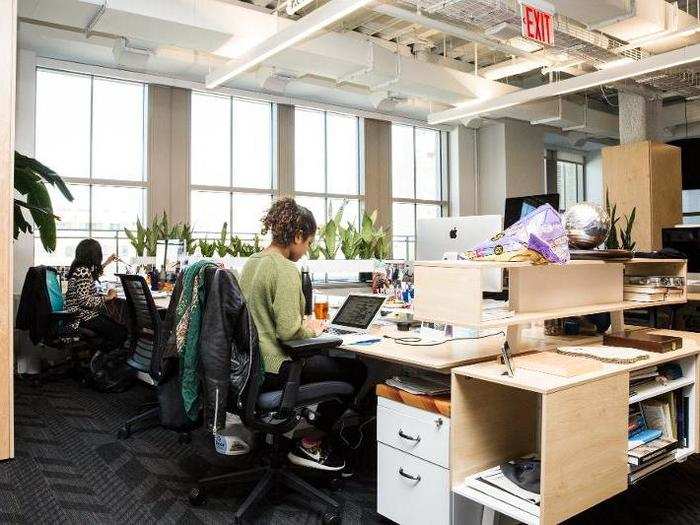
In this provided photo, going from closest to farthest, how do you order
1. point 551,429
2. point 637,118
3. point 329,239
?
point 551,429 → point 329,239 → point 637,118

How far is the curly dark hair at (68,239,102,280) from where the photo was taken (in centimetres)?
428

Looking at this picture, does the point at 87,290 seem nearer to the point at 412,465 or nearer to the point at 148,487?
the point at 148,487

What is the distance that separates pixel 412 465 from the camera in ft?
6.32

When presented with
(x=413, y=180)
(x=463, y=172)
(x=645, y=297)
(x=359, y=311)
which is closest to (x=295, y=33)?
(x=359, y=311)

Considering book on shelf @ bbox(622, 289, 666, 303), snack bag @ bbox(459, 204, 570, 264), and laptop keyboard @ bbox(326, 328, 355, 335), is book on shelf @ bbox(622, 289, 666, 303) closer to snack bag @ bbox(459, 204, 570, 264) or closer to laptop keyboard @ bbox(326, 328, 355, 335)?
snack bag @ bbox(459, 204, 570, 264)

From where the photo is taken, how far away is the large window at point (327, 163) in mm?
7527

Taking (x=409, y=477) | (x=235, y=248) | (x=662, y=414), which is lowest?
(x=409, y=477)

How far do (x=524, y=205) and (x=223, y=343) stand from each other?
2215 millimetres

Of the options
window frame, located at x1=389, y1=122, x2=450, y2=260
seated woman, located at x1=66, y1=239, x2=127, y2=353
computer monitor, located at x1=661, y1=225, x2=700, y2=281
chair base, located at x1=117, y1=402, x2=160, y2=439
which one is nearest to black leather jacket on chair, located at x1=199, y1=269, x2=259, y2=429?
chair base, located at x1=117, y1=402, x2=160, y2=439

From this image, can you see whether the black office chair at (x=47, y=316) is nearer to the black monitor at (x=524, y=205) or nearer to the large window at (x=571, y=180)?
the black monitor at (x=524, y=205)

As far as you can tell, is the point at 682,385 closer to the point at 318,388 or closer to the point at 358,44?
the point at 318,388

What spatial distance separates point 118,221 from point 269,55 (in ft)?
9.64

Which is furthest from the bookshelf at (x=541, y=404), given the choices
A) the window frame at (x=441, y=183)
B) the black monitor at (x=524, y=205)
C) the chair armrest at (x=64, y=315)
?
the window frame at (x=441, y=183)

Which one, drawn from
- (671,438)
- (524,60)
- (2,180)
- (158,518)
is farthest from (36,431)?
(524,60)
